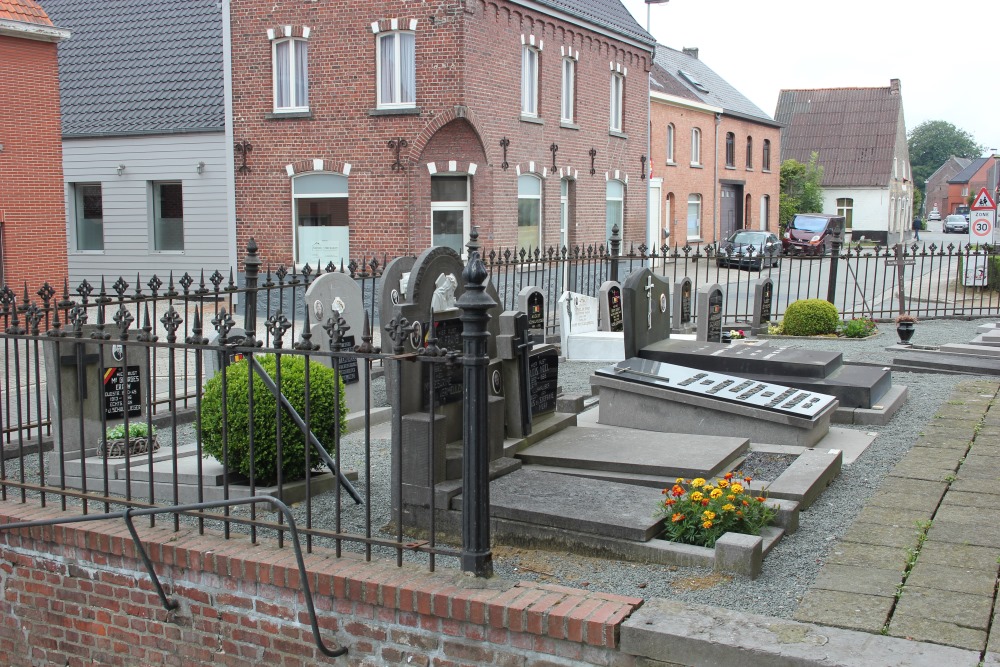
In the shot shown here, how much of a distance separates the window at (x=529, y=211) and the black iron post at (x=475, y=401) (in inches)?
701

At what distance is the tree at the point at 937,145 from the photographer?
13525cm

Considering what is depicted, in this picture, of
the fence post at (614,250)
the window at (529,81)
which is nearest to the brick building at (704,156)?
the window at (529,81)

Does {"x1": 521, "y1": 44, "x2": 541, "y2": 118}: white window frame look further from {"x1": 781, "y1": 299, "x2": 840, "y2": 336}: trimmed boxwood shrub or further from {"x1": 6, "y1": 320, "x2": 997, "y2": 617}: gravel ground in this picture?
{"x1": 6, "y1": 320, "x2": 997, "y2": 617}: gravel ground

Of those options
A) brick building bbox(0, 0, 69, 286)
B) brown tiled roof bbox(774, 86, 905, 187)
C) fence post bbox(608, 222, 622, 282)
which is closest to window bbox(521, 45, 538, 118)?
fence post bbox(608, 222, 622, 282)

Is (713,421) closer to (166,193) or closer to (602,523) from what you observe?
(602,523)

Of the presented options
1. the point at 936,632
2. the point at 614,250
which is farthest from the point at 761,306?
the point at 936,632

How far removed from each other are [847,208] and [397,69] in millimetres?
43479

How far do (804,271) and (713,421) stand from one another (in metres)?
27.2

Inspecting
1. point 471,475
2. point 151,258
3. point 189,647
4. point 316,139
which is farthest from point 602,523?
point 151,258

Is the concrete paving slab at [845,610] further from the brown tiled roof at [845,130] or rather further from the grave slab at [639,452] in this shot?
the brown tiled roof at [845,130]

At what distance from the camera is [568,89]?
24.2 metres

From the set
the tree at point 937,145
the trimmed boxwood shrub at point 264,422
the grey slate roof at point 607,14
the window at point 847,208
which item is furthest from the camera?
the tree at point 937,145

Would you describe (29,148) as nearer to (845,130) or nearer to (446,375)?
(446,375)

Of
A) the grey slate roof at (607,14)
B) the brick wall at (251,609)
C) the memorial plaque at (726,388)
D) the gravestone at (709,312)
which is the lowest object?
the brick wall at (251,609)
